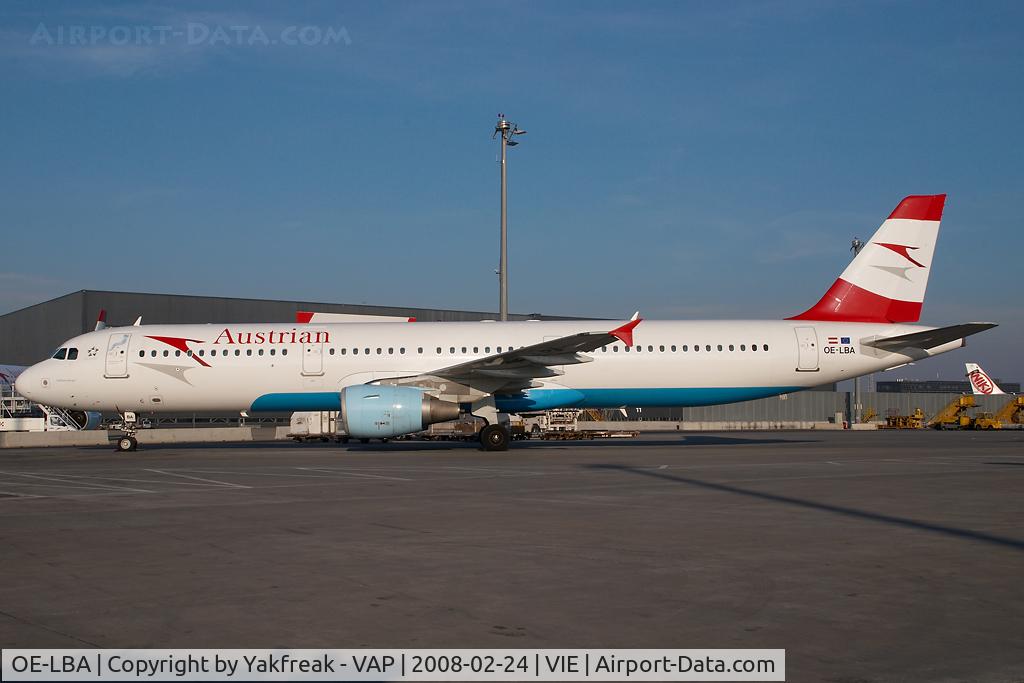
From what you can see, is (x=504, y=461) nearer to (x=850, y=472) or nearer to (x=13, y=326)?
(x=850, y=472)

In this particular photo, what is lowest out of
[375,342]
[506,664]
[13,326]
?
[506,664]

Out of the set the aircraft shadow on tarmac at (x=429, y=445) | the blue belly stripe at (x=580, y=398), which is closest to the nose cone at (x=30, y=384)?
the aircraft shadow on tarmac at (x=429, y=445)

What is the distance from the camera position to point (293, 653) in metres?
4.38

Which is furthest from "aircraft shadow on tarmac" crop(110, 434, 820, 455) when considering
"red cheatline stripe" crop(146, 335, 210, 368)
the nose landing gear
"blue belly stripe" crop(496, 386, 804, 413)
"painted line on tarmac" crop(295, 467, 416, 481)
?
"painted line on tarmac" crop(295, 467, 416, 481)

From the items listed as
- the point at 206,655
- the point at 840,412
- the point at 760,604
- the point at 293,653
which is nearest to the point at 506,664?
the point at 293,653

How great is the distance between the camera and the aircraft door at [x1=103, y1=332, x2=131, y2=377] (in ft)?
79.8

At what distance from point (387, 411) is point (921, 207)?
1677 centimetres

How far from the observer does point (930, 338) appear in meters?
23.2

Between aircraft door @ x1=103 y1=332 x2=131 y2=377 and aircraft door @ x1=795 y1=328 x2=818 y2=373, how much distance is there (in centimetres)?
1919

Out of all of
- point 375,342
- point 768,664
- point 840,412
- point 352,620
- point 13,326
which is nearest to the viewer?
point 768,664

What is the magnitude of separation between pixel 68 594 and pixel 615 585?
3.73m

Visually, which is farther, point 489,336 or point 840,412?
point 840,412

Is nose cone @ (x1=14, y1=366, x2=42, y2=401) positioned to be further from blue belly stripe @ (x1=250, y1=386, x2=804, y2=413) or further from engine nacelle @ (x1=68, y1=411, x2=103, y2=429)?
engine nacelle @ (x1=68, y1=411, x2=103, y2=429)

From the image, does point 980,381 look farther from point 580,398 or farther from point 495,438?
point 495,438
